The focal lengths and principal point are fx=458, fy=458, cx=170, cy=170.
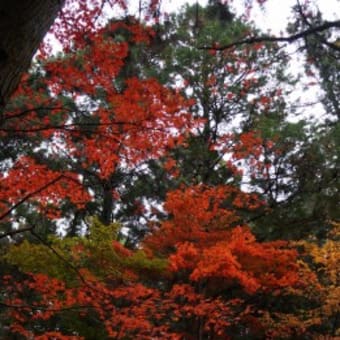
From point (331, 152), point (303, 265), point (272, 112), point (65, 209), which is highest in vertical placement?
point (272, 112)

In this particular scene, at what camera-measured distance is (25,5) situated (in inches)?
59.4

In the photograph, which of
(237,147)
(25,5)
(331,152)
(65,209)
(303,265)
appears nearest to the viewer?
(25,5)

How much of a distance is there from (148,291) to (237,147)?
21.7ft

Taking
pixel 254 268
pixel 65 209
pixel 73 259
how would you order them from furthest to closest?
pixel 65 209, pixel 254 268, pixel 73 259

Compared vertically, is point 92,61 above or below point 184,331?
above

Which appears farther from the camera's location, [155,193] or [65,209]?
[65,209]

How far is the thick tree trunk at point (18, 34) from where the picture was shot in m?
1.48

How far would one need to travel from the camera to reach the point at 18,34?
1.51 m

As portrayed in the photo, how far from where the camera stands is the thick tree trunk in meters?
1.48

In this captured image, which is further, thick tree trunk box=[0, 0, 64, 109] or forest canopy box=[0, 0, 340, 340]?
forest canopy box=[0, 0, 340, 340]

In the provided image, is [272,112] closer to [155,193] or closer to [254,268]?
[155,193]

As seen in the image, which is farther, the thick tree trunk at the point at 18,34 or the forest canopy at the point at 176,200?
the forest canopy at the point at 176,200

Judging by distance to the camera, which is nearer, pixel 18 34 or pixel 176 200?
pixel 18 34

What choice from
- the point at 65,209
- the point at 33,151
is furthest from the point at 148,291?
the point at 65,209
